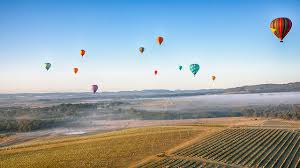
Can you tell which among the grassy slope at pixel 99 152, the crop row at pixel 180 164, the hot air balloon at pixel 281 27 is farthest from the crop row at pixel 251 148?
the hot air balloon at pixel 281 27

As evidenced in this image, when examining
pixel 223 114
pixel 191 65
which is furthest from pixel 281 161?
pixel 223 114

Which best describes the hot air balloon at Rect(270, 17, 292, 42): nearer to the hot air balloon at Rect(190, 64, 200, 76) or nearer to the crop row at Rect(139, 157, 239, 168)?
the crop row at Rect(139, 157, 239, 168)

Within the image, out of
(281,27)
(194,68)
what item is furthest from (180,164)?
(194,68)

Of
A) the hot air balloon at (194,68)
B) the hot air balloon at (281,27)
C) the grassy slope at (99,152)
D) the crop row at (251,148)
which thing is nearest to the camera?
the crop row at (251,148)

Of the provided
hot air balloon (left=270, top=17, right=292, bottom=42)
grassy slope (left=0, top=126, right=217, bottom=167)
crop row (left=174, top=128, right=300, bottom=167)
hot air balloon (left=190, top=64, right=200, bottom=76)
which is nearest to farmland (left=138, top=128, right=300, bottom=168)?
crop row (left=174, top=128, right=300, bottom=167)

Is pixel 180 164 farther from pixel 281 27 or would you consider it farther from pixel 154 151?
pixel 281 27

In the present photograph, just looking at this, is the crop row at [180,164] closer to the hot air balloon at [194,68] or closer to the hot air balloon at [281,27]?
the hot air balloon at [281,27]

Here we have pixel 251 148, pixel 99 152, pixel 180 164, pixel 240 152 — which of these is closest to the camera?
pixel 180 164
